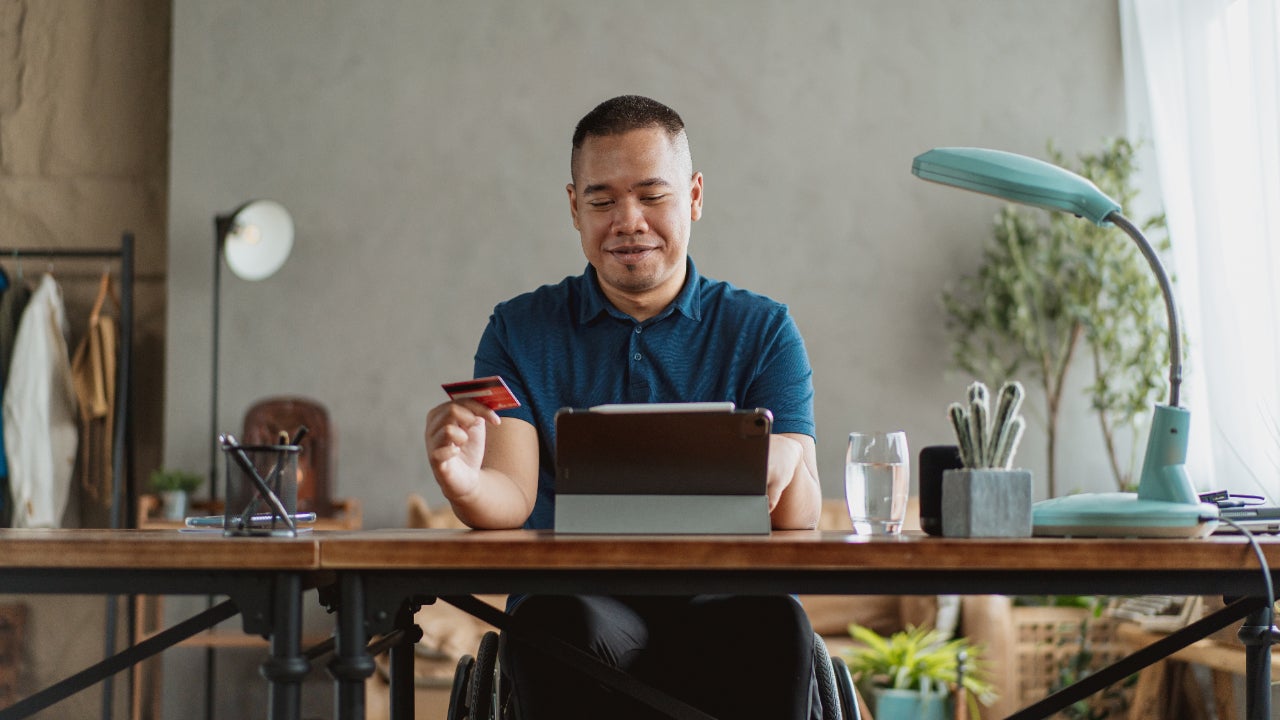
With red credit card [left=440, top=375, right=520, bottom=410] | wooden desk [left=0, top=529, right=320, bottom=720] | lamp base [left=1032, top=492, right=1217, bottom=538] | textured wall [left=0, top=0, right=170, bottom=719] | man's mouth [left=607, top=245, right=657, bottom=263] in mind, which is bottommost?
wooden desk [left=0, top=529, right=320, bottom=720]

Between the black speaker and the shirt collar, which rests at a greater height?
the shirt collar

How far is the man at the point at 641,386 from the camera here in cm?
150

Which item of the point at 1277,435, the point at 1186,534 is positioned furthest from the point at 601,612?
the point at 1277,435

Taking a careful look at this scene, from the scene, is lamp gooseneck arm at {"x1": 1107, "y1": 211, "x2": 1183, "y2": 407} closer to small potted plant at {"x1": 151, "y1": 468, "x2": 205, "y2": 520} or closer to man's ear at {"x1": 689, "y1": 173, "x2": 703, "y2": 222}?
man's ear at {"x1": 689, "y1": 173, "x2": 703, "y2": 222}

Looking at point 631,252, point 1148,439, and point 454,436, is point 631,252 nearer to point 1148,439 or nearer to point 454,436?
point 454,436

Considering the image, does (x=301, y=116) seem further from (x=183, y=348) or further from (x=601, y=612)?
(x=601, y=612)

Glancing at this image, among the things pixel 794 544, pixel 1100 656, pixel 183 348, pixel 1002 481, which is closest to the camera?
pixel 794 544

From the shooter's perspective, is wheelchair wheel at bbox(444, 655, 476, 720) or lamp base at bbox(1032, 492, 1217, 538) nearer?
lamp base at bbox(1032, 492, 1217, 538)

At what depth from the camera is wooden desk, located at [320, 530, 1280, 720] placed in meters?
1.11

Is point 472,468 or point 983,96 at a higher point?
point 983,96

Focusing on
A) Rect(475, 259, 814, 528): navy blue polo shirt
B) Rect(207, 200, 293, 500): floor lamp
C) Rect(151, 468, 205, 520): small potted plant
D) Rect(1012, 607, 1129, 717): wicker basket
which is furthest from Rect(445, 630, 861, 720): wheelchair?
Rect(207, 200, 293, 500): floor lamp

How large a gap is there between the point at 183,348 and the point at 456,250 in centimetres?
106

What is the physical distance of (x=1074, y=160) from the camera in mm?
4340

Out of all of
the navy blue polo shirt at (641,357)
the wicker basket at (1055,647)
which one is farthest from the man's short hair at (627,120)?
the wicker basket at (1055,647)
